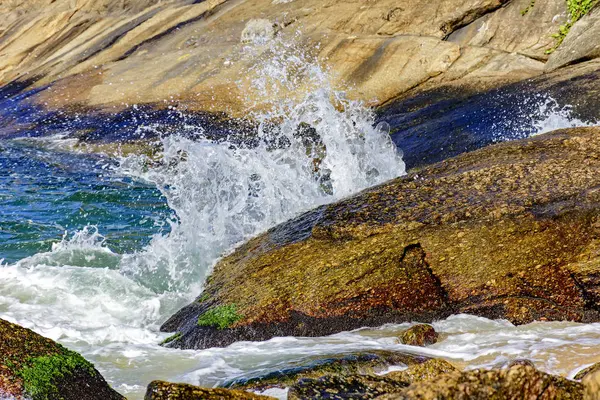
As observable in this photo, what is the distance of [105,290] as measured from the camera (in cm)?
975

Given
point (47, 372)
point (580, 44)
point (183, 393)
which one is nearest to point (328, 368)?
point (183, 393)

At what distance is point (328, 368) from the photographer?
521 centimetres

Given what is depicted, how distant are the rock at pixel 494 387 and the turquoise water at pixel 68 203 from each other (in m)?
9.29

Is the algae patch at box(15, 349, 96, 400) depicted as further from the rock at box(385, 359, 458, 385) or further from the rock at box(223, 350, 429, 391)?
the rock at box(385, 359, 458, 385)

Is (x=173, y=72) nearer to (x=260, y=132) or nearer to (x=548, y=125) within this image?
(x=260, y=132)

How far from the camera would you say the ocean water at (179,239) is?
6188 millimetres

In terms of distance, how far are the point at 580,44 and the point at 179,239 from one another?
998cm

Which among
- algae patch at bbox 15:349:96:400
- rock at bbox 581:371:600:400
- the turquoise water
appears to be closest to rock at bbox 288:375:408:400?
rock at bbox 581:371:600:400

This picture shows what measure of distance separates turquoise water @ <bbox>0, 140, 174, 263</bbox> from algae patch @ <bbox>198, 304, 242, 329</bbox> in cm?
480

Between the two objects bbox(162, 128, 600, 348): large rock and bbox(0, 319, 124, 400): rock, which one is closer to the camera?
bbox(0, 319, 124, 400): rock

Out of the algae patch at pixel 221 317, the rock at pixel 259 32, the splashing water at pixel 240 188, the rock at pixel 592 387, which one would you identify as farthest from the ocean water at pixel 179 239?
the rock at pixel 259 32

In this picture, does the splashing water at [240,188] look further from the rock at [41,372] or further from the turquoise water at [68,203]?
the rock at [41,372]

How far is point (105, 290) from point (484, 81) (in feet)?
34.3

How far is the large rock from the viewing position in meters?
6.58
